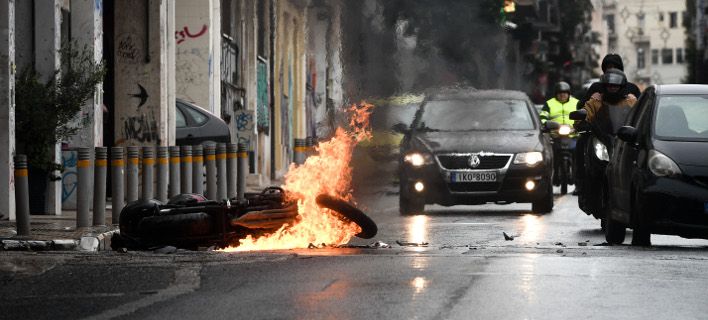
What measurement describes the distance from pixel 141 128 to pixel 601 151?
34.3 ft

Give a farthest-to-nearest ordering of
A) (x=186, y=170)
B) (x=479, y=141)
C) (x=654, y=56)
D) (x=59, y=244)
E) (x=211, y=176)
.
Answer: (x=654, y=56) < (x=479, y=141) < (x=211, y=176) < (x=186, y=170) < (x=59, y=244)

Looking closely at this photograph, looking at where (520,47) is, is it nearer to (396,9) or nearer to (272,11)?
(272,11)

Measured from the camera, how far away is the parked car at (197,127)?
2495 cm

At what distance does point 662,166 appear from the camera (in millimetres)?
14625

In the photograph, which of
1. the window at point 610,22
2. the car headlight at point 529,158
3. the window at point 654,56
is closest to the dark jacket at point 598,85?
the car headlight at point 529,158

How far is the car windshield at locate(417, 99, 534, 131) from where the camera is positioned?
22.5 metres

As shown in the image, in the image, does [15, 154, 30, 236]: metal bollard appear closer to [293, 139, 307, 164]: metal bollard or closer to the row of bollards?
the row of bollards

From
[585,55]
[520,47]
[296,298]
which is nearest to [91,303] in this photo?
[296,298]

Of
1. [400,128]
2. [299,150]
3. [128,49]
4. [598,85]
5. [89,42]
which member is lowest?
[299,150]

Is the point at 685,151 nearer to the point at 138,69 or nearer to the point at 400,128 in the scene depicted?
the point at 400,128

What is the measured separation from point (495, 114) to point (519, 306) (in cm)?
1357

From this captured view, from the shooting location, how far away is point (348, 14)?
1155 inches

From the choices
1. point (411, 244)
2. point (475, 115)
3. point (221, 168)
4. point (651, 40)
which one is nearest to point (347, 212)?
point (411, 244)

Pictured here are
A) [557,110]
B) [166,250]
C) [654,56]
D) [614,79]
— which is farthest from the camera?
[654,56]
